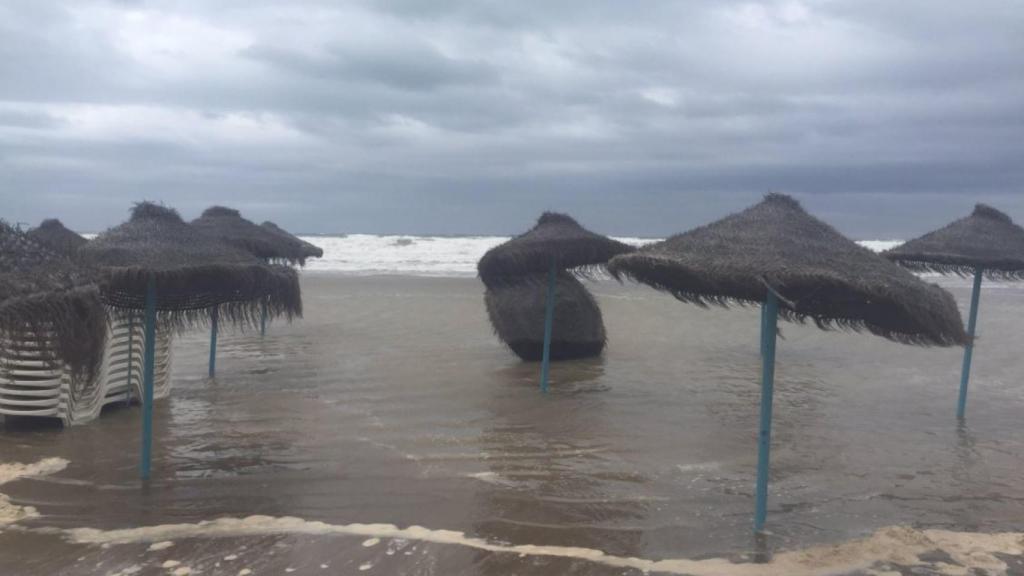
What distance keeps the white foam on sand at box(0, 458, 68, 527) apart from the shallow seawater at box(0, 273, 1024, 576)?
3cm

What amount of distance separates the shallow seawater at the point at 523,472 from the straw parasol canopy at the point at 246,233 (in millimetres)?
1939

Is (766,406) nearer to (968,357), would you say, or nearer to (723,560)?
(723,560)

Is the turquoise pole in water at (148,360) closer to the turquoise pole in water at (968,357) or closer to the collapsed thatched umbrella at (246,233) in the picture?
the collapsed thatched umbrella at (246,233)

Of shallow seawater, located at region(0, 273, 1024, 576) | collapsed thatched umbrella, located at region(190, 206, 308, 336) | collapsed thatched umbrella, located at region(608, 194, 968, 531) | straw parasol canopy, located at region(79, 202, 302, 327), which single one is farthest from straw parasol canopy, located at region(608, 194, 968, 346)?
collapsed thatched umbrella, located at region(190, 206, 308, 336)

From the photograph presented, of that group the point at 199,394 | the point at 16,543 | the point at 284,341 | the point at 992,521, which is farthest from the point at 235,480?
the point at 284,341

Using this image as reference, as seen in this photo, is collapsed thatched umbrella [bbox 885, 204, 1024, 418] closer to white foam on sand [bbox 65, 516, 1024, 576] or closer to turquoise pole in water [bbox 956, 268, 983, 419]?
turquoise pole in water [bbox 956, 268, 983, 419]

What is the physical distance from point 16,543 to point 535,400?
221 inches

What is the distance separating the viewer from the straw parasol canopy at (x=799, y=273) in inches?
192

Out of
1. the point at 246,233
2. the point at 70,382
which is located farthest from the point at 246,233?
the point at 70,382

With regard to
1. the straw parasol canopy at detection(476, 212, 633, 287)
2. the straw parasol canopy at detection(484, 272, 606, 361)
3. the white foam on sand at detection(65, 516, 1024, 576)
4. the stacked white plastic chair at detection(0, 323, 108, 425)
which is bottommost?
the white foam on sand at detection(65, 516, 1024, 576)

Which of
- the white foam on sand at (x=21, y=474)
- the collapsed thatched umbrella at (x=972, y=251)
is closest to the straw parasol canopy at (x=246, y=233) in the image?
the white foam on sand at (x=21, y=474)

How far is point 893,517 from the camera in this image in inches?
228

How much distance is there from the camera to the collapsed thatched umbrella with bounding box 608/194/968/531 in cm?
488

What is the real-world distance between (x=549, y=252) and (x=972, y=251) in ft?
14.7
